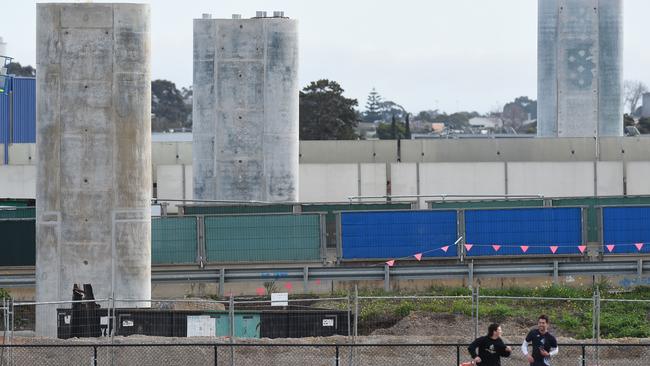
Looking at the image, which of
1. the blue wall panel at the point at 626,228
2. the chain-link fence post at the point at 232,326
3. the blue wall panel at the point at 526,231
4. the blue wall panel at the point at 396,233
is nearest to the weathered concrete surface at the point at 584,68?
the blue wall panel at the point at 626,228

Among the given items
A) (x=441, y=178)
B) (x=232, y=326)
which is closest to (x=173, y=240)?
(x=232, y=326)

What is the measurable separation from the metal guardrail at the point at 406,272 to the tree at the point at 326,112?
89.6 meters

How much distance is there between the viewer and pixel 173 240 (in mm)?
41062

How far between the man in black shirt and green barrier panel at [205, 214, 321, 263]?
19.5m

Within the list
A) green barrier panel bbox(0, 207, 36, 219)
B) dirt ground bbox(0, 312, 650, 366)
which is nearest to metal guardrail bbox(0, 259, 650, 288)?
green barrier panel bbox(0, 207, 36, 219)

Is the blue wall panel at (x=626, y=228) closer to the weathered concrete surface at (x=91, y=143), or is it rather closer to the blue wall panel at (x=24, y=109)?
the weathered concrete surface at (x=91, y=143)

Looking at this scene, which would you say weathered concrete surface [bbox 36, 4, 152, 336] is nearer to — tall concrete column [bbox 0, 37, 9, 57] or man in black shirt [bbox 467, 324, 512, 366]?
man in black shirt [bbox 467, 324, 512, 366]

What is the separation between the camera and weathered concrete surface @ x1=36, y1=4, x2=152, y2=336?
104ft

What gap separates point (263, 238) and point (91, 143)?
10.5 meters

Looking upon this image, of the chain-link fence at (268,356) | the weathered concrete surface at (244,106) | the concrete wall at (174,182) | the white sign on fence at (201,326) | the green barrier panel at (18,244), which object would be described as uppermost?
the weathered concrete surface at (244,106)

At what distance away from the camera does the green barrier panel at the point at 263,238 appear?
41406 millimetres

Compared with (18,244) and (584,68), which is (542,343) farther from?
(584,68)

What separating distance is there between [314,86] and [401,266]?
9154 cm

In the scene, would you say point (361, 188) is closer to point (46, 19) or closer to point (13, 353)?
point (46, 19)
